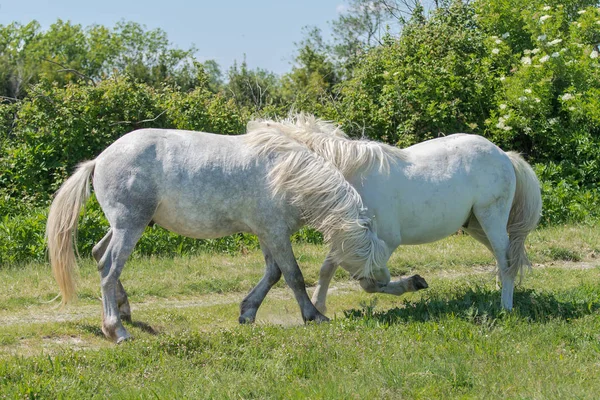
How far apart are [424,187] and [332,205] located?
3.44 ft

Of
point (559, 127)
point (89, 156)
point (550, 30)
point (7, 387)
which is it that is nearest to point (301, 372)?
point (7, 387)

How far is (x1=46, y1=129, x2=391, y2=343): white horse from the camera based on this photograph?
6.09m

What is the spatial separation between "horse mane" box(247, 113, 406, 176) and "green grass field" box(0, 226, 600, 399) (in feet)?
4.21

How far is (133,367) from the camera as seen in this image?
194 inches

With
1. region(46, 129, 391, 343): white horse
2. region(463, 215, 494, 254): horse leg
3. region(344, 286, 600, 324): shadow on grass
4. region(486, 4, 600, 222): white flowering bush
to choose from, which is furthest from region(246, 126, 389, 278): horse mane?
region(486, 4, 600, 222): white flowering bush

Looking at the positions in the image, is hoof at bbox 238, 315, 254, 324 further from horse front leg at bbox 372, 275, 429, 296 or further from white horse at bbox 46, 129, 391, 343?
horse front leg at bbox 372, 275, 429, 296

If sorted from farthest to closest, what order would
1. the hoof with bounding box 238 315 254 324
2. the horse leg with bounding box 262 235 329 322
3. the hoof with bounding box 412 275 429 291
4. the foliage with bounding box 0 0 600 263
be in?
the foliage with bounding box 0 0 600 263, the hoof with bounding box 238 315 254 324, the hoof with bounding box 412 275 429 291, the horse leg with bounding box 262 235 329 322

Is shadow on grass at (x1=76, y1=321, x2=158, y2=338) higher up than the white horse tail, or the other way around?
the white horse tail

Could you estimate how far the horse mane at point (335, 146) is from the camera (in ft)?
21.3

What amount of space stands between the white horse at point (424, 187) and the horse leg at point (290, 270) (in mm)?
347

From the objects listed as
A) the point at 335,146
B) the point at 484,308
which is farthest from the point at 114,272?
the point at 484,308

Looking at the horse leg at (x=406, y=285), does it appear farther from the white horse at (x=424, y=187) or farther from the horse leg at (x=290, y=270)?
the horse leg at (x=290, y=270)

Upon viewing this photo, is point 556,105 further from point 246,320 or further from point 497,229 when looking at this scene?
point 246,320

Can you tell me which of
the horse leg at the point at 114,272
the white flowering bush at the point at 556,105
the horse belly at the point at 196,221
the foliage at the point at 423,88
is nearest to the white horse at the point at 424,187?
the horse belly at the point at 196,221
